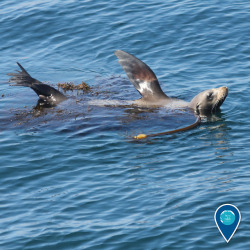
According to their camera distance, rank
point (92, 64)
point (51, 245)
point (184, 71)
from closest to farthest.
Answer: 1. point (51, 245)
2. point (184, 71)
3. point (92, 64)

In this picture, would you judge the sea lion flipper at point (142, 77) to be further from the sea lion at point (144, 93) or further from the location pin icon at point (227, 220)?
the location pin icon at point (227, 220)

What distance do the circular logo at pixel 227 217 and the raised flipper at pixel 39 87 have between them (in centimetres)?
634

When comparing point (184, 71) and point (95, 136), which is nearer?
point (95, 136)

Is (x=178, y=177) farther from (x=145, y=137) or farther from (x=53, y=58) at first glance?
(x=53, y=58)

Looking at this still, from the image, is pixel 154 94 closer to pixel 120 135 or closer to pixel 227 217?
pixel 120 135

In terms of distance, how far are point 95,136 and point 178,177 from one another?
2614 mm

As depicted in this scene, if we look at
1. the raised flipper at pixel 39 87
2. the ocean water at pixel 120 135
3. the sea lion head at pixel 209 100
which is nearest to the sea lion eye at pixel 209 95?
the sea lion head at pixel 209 100

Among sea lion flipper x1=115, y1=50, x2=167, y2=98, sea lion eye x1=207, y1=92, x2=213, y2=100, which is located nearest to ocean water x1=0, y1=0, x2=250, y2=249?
sea lion eye x1=207, y1=92, x2=213, y2=100

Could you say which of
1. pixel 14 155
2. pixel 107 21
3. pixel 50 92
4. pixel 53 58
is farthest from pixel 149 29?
pixel 14 155

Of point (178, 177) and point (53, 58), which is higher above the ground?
point (53, 58)

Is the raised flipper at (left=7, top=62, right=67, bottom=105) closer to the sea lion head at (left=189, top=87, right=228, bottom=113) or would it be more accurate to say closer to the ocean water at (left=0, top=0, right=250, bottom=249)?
the ocean water at (left=0, top=0, right=250, bottom=249)

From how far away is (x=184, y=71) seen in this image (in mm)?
15047

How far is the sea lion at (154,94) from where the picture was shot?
12.8 metres

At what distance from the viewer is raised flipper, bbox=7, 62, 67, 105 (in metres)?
12.8
